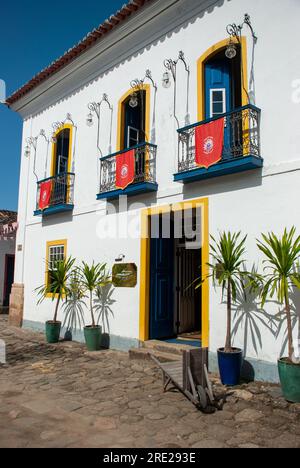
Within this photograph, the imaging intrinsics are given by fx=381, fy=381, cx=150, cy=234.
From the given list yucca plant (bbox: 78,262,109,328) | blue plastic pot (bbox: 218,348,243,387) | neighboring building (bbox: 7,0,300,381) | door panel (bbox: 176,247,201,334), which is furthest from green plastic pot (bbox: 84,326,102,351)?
blue plastic pot (bbox: 218,348,243,387)

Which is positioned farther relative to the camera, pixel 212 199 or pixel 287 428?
pixel 212 199

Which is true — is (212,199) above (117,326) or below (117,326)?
above

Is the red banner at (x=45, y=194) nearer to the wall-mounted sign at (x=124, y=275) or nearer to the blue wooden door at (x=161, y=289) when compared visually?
the wall-mounted sign at (x=124, y=275)

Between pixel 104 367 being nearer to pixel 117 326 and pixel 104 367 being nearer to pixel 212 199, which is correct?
pixel 117 326

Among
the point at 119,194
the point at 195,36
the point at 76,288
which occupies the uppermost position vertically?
the point at 195,36

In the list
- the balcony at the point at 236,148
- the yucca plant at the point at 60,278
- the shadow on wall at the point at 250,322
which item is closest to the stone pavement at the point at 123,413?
the shadow on wall at the point at 250,322

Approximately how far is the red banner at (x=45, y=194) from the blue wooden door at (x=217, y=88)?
16.7ft

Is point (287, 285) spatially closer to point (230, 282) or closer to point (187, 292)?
point (230, 282)

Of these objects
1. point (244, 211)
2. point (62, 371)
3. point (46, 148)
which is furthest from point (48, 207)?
point (244, 211)

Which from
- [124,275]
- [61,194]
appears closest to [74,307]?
[124,275]

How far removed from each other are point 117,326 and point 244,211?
3.76 metres

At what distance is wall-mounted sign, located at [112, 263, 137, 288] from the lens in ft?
26.0

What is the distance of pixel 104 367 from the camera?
673cm

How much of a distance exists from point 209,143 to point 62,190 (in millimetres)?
4896
